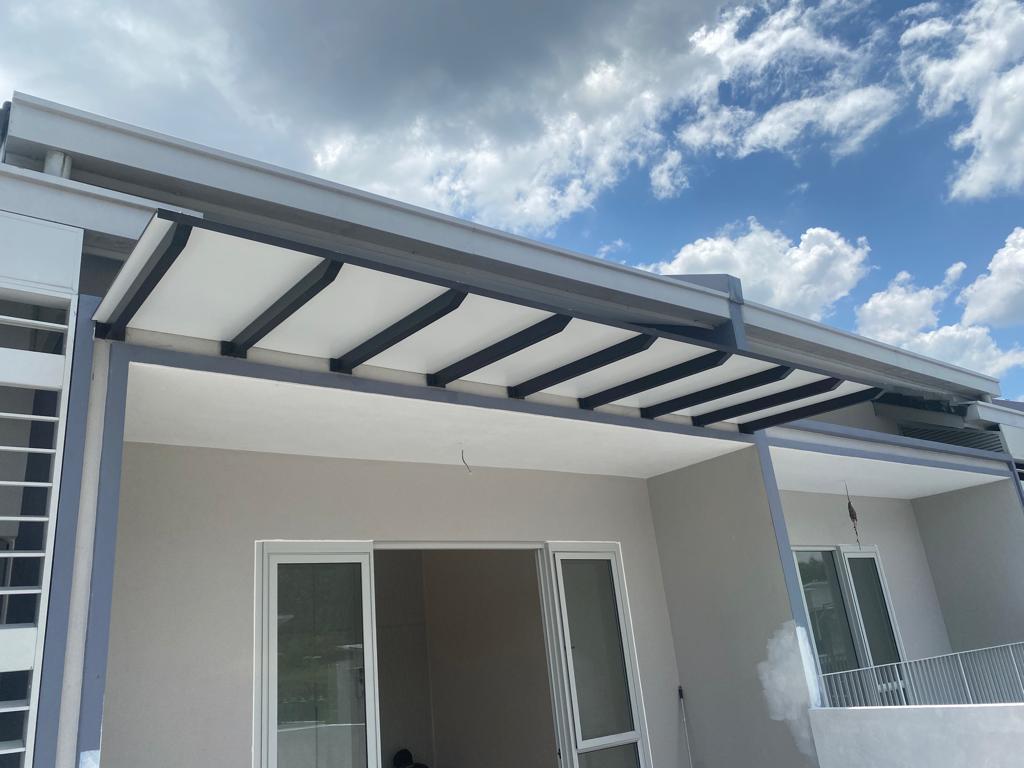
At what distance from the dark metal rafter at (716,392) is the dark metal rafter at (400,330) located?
222cm

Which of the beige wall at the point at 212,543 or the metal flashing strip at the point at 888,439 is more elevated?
the metal flashing strip at the point at 888,439

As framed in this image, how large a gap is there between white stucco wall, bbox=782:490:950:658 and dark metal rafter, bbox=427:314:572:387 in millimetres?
5134

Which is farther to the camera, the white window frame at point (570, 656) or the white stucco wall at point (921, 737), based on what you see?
the white window frame at point (570, 656)

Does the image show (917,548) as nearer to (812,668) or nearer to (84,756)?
(812,668)

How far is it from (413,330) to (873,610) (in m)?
7.29

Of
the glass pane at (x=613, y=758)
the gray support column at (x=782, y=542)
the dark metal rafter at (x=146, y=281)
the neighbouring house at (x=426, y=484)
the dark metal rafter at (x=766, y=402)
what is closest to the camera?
the dark metal rafter at (x=146, y=281)

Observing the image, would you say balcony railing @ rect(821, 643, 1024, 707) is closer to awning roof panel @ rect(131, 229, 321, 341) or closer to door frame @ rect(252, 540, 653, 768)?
door frame @ rect(252, 540, 653, 768)

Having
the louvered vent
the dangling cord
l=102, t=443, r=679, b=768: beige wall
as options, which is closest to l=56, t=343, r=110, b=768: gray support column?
l=102, t=443, r=679, b=768: beige wall

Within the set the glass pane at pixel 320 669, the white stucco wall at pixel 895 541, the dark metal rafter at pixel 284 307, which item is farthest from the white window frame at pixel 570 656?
the dark metal rafter at pixel 284 307

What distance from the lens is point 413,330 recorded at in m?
3.53

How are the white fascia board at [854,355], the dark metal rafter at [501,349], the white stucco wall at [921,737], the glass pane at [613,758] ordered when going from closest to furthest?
the dark metal rafter at [501,349]
the white stucco wall at [921,737]
the glass pane at [613,758]
the white fascia board at [854,355]

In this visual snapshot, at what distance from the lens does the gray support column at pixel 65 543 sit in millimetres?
2719

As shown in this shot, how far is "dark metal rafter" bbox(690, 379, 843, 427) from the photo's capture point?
490cm

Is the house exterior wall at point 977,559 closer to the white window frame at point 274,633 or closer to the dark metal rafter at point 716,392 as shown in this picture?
the dark metal rafter at point 716,392
